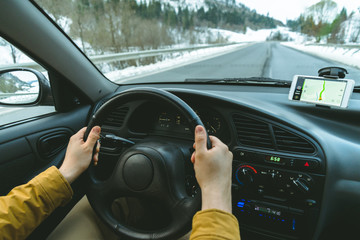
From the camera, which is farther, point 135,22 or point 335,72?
point 135,22

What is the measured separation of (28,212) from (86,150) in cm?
41

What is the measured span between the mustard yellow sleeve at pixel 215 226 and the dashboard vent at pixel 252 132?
97 cm

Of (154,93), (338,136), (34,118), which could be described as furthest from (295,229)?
(34,118)

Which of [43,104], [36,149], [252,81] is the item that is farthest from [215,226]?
[43,104]

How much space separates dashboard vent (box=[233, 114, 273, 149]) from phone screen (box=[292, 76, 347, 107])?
0.40 meters

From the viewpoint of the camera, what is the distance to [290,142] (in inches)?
69.3

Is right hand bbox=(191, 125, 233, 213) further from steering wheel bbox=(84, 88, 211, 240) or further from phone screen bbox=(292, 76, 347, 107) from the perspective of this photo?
phone screen bbox=(292, 76, 347, 107)

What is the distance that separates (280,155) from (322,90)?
0.62 metres

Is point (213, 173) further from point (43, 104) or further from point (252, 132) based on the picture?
point (43, 104)

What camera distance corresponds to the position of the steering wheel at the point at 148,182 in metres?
1.36

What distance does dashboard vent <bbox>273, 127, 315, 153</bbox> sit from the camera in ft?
5.66

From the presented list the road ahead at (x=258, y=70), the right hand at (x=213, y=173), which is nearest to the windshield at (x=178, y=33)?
the road ahead at (x=258, y=70)

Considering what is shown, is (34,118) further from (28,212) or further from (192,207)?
(192,207)

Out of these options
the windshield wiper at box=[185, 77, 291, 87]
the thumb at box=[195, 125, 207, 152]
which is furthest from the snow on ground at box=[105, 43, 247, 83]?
the thumb at box=[195, 125, 207, 152]
